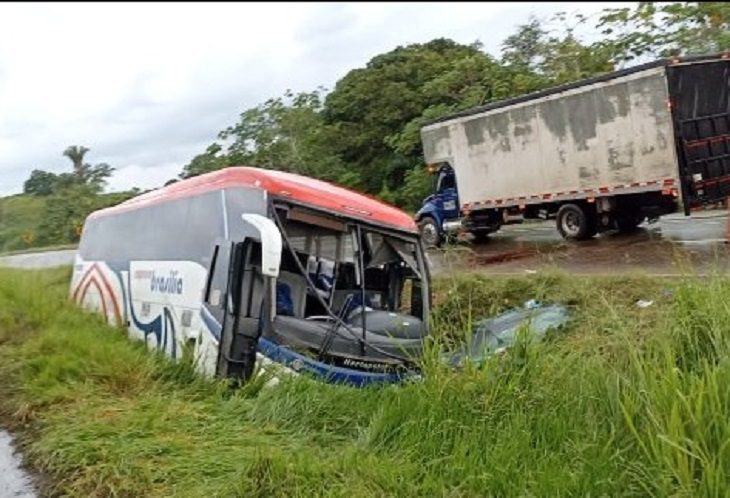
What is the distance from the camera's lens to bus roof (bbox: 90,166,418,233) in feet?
24.4

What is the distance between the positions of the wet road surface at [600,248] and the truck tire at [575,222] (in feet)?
0.81

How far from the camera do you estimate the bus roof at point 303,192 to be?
744cm

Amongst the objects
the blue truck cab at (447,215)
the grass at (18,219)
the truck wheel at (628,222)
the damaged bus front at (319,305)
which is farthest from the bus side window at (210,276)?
the blue truck cab at (447,215)

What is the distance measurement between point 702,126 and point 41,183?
13.0m

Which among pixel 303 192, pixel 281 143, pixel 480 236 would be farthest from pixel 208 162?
pixel 480 236

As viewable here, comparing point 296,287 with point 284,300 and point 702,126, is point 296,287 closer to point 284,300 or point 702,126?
point 284,300

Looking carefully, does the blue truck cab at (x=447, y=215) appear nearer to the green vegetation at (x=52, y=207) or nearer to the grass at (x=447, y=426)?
the green vegetation at (x=52, y=207)

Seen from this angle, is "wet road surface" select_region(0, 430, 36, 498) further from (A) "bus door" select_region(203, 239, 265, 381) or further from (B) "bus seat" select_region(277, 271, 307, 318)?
(B) "bus seat" select_region(277, 271, 307, 318)

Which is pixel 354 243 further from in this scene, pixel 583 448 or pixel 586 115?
pixel 586 115

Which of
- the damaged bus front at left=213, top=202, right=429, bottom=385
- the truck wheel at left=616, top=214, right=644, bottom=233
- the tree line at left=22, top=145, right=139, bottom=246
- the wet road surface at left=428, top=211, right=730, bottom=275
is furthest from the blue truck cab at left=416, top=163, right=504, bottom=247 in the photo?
the damaged bus front at left=213, top=202, right=429, bottom=385

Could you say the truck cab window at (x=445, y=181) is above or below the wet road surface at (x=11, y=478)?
above

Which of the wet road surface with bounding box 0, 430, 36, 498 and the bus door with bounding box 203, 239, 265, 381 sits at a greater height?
the bus door with bounding box 203, 239, 265, 381

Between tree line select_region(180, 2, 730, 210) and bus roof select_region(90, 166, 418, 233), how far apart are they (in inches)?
356

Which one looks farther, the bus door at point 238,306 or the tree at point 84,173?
the tree at point 84,173
